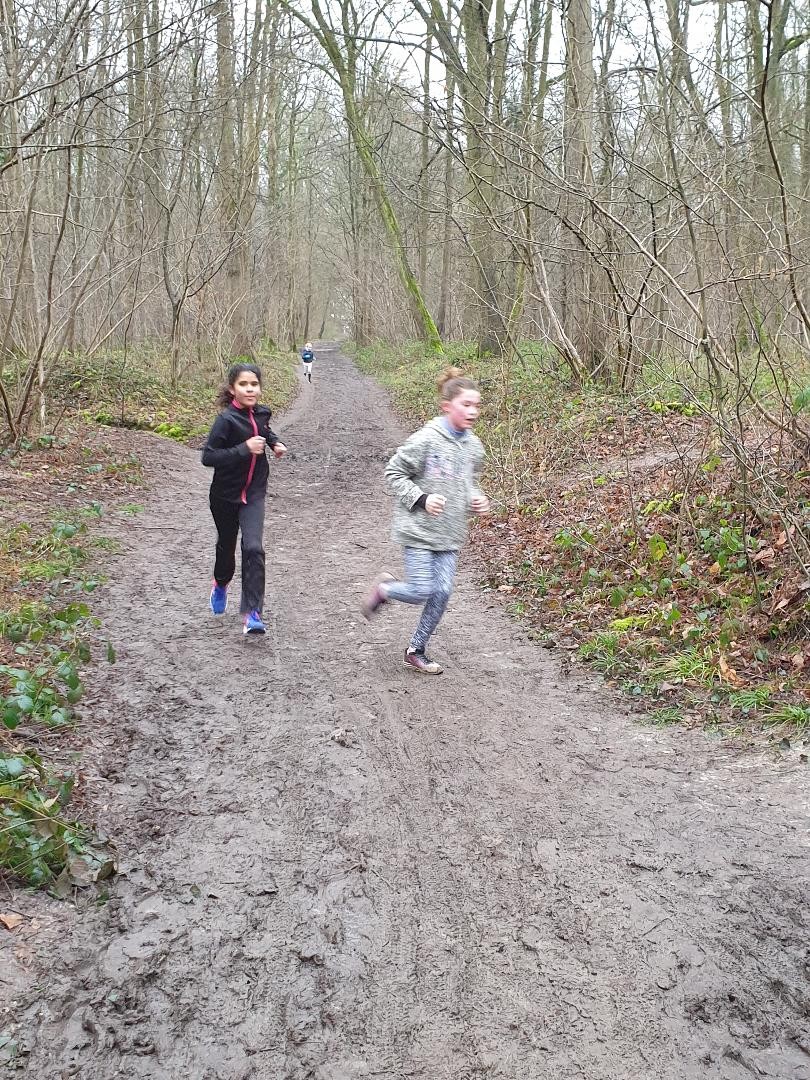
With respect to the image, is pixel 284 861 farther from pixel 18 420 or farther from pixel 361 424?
pixel 361 424

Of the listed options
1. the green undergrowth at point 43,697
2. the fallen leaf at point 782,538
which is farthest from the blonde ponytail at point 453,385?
the green undergrowth at point 43,697

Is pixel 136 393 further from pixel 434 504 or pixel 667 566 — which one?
pixel 434 504

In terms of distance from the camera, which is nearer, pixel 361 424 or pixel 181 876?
pixel 181 876

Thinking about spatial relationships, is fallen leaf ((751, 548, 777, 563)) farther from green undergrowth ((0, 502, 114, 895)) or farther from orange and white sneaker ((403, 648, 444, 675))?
green undergrowth ((0, 502, 114, 895))

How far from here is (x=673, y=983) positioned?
2.78 metres

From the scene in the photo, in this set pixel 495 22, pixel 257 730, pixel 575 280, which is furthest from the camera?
pixel 495 22

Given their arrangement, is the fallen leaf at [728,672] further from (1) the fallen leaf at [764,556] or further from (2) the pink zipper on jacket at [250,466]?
(2) the pink zipper on jacket at [250,466]

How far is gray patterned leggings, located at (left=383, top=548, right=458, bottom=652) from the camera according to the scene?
5.44m

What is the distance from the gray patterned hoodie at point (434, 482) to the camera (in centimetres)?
532

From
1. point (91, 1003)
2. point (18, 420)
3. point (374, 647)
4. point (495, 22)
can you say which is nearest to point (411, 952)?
point (91, 1003)

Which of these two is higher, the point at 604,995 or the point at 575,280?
the point at 575,280

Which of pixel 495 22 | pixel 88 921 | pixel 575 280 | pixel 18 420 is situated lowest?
pixel 88 921

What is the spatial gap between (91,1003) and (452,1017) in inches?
47.4

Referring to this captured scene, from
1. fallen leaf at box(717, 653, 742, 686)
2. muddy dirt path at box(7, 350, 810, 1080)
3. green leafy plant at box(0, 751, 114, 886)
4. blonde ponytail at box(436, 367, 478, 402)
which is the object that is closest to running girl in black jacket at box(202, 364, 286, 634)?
muddy dirt path at box(7, 350, 810, 1080)
